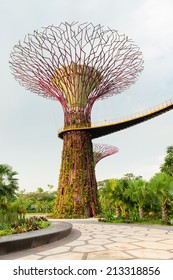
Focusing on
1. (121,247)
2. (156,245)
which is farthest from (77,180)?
(121,247)

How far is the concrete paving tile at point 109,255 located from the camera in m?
5.64

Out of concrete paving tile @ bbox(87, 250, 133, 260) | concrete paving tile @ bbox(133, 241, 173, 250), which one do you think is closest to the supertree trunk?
concrete paving tile @ bbox(133, 241, 173, 250)

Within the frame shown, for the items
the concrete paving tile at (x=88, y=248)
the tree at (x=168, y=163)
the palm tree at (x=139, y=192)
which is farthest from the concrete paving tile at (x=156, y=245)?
the tree at (x=168, y=163)

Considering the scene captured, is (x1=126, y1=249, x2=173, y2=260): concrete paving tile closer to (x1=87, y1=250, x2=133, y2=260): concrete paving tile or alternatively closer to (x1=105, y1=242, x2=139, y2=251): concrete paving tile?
(x1=87, y1=250, x2=133, y2=260): concrete paving tile

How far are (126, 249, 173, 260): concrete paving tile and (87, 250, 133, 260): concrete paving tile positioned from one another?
0.70ft

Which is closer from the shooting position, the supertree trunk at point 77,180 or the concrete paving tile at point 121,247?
the concrete paving tile at point 121,247

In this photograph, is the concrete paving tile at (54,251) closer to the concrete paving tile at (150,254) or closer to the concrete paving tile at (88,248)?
the concrete paving tile at (88,248)

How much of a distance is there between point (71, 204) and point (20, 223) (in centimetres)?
1357

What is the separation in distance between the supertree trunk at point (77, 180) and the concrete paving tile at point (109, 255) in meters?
17.0

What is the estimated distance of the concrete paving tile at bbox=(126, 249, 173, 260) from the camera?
18.7ft

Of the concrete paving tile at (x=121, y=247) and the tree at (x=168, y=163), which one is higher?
the tree at (x=168, y=163)

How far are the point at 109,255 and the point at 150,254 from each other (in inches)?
34.9
